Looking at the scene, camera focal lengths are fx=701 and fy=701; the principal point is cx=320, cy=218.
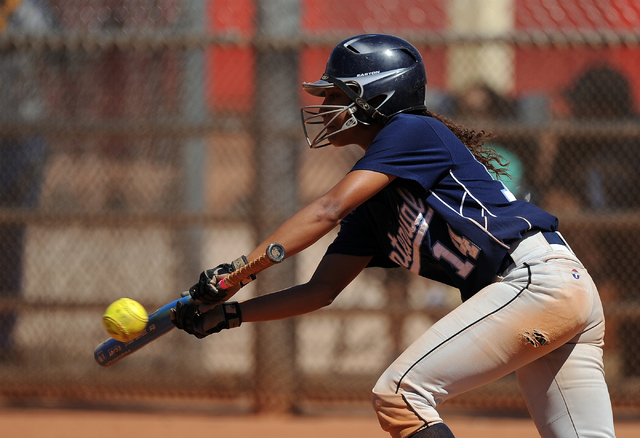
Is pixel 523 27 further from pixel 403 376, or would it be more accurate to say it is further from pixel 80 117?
pixel 403 376

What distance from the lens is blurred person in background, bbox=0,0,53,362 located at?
530 cm

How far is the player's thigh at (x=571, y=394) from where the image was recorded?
8.16ft

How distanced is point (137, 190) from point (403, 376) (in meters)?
3.47

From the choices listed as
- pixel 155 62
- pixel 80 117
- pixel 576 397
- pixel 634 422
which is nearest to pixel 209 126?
pixel 155 62

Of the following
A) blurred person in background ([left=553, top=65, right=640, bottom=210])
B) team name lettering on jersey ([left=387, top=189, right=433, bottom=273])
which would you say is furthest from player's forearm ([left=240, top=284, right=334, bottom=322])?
blurred person in background ([left=553, top=65, right=640, bottom=210])

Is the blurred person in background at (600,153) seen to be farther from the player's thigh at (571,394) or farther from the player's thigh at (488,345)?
the player's thigh at (488,345)

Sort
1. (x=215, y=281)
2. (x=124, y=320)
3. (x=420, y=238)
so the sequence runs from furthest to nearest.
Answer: (x=124, y=320)
(x=420, y=238)
(x=215, y=281)

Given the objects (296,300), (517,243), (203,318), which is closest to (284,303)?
(296,300)

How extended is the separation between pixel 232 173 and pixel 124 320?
271 cm

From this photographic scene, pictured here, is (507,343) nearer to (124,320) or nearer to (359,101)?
(359,101)

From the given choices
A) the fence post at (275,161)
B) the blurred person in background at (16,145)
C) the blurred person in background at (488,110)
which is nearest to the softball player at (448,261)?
the fence post at (275,161)

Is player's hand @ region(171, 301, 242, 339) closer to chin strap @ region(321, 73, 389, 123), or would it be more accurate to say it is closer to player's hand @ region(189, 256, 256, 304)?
player's hand @ region(189, 256, 256, 304)

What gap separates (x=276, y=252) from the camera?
236cm

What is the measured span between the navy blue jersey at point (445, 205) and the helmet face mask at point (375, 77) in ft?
0.58
